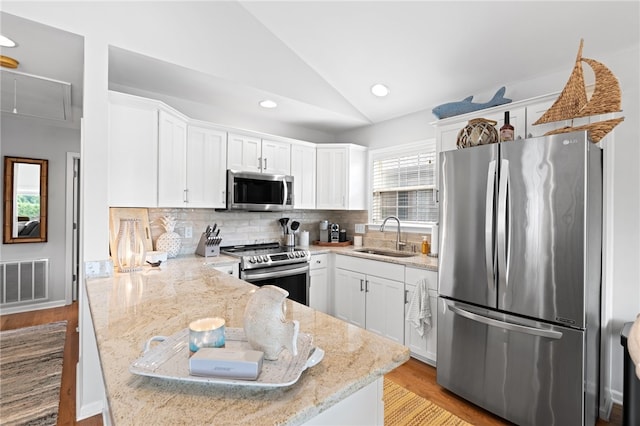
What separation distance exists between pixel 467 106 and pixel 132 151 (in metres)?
2.86

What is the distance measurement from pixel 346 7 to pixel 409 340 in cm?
298

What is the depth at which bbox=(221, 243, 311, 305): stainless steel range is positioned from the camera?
3.11 metres

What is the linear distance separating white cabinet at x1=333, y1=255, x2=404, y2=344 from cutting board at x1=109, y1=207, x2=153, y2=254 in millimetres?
2024

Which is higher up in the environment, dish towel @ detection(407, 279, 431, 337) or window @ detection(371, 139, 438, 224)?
window @ detection(371, 139, 438, 224)

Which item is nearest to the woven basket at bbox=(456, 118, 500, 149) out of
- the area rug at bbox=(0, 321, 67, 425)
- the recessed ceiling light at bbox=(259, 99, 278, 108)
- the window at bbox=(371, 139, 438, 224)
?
the window at bbox=(371, 139, 438, 224)

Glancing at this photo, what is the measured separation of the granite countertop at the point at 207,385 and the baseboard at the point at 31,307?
11.8ft

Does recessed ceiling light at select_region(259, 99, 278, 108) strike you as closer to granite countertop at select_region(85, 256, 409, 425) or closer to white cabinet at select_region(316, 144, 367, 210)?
white cabinet at select_region(316, 144, 367, 210)

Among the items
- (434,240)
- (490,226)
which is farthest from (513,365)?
(434,240)

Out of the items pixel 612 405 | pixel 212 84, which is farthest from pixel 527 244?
pixel 212 84

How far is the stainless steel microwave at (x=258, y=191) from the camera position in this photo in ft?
11.0

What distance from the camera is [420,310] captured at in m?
2.77

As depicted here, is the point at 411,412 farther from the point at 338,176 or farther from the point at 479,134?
the point at 338,176

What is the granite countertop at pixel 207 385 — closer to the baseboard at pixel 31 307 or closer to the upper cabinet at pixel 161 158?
the upper cabinet at pixel 161 158

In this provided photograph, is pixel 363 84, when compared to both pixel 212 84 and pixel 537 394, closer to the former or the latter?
pixel 212 84
